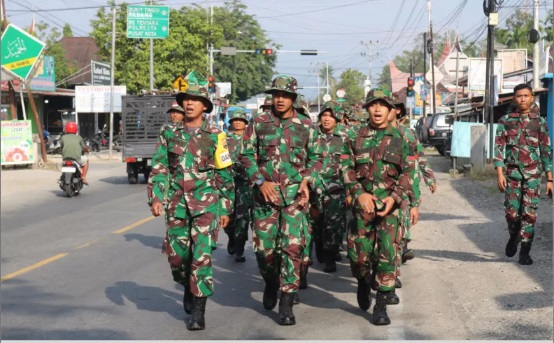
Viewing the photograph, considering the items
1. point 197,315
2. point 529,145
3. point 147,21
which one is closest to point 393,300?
point 197,315

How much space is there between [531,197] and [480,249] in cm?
211

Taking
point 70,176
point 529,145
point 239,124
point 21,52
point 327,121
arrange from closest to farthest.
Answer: point 529,145 → point 327,121 → point 239,124 → point 70,176 → point 21,52

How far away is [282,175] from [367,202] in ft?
2.57

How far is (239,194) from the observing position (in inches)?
414

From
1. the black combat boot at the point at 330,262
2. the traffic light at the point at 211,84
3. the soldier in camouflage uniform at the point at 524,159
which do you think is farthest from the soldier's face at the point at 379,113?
the traffic light at the point at 211,84

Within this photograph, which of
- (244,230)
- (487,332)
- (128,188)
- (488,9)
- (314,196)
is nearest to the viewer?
(487,332)

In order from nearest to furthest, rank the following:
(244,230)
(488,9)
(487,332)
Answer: (487,332), (244,230), (488,9)

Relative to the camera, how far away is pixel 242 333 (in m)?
6.84

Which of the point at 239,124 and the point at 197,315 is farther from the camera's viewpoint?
the point at 239,124

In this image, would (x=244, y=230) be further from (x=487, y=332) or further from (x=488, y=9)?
(x=488, y=9)

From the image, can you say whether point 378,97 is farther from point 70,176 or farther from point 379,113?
point 70,176

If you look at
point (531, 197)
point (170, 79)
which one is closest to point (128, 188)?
point (531, 197)

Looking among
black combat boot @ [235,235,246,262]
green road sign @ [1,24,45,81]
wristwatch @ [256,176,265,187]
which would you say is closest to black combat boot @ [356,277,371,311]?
wristwatch @ [256,176,265,187]

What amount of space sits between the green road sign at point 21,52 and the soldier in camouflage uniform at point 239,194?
2062 cm
